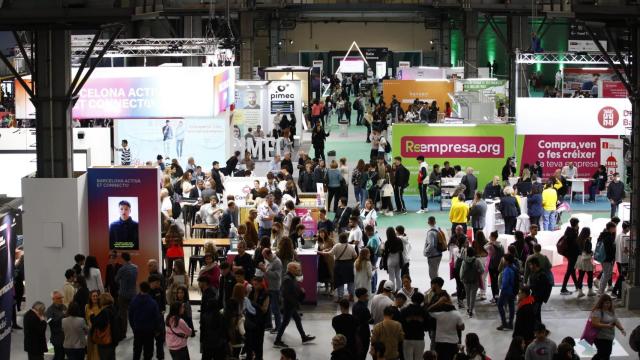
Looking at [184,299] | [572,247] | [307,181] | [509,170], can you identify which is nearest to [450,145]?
[509,170]

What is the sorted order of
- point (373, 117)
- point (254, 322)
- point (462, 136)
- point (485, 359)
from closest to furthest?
1. point (485, 359)
2. point (254, 322)
3. point (462, 136)
4. point (373, 117)

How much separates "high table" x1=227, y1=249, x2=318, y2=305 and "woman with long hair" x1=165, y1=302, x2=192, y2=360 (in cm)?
383

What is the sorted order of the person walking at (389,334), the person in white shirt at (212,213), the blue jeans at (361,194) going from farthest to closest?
the blue jeans at (361,194) → the person in white shirt at (212,213) → the person walking at (389,334)

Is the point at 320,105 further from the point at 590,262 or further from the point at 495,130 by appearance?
the point at 590,262

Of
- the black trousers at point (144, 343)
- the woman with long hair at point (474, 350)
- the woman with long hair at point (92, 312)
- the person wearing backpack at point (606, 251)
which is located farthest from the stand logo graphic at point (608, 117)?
the woman with long hair at point (92, 312)

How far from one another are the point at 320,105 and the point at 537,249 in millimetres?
22831

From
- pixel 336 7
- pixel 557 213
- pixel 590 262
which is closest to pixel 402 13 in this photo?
pixel 336 7

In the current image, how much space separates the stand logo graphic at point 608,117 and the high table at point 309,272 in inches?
401

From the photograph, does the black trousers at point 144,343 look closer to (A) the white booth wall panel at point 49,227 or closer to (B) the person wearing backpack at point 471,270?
(A) the white booth wall panel at point 49,227

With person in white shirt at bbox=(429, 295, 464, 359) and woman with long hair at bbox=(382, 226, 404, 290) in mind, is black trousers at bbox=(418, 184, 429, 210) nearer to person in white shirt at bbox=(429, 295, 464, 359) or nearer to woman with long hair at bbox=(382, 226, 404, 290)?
woman with long hair at bbox=(382, 226, 404, 290)

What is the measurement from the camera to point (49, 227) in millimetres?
15164

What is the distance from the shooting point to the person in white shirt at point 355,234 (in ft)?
52.2

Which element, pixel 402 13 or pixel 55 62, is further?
pixel 402 13

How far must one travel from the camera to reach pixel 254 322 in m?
12.6
